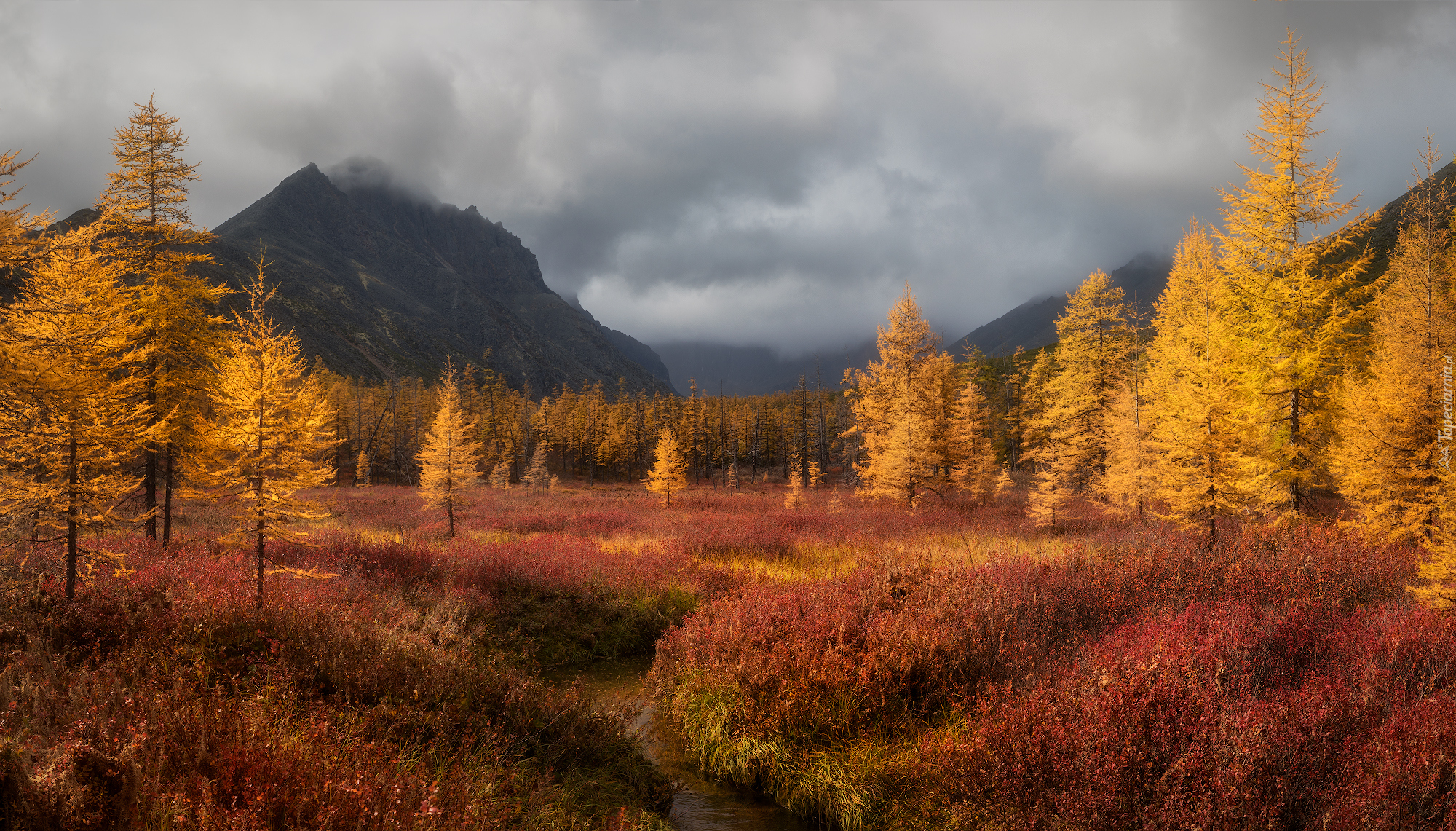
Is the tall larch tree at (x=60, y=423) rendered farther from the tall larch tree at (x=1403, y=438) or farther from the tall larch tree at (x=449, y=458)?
the tall larch tree at (x=1403, y=438)

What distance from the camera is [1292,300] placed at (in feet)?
52.1

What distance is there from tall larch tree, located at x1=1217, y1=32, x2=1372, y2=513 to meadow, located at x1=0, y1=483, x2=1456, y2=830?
608 cm

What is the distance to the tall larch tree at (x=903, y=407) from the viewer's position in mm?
23922

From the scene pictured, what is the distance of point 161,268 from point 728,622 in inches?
633

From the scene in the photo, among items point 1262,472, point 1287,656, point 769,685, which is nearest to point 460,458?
point 769,685

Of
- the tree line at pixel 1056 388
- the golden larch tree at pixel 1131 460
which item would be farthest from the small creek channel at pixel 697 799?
the golden larch tree at pixel 1131 460

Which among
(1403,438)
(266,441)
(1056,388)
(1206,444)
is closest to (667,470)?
(1056,388)

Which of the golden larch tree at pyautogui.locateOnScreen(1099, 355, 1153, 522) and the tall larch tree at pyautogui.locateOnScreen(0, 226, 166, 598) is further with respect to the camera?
the golden larch tree at pyautogui.locateOnScreen(1099, 355, 1153, 522)

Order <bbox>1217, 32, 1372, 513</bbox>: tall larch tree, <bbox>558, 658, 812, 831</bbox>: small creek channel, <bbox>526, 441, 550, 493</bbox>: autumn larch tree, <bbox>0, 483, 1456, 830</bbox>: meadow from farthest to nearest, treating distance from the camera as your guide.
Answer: <bbox>526, 441, 550, 493</bbox>: autumn larch tree < <bbox>1217, 32, 1372, 513</bbox>: tall larch tree < <bbox>558, 658, 812, 831</bbox>: small creek channel < <bbox>0, 483, 1456, 830</bbox>: meadow

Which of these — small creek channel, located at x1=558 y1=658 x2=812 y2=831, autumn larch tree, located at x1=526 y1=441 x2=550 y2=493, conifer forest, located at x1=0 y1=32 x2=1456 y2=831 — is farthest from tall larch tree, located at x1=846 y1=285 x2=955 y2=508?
autumn larch tree, located at x1=526 y1=441 x2=550 y2=493

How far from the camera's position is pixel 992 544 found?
551 inches

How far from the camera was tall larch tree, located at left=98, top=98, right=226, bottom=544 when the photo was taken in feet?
43.4

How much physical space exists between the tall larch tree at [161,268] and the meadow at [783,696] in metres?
4.72

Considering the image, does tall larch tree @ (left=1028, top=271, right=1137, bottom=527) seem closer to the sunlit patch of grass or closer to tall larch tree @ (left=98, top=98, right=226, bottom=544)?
the sunlit patch of grass
